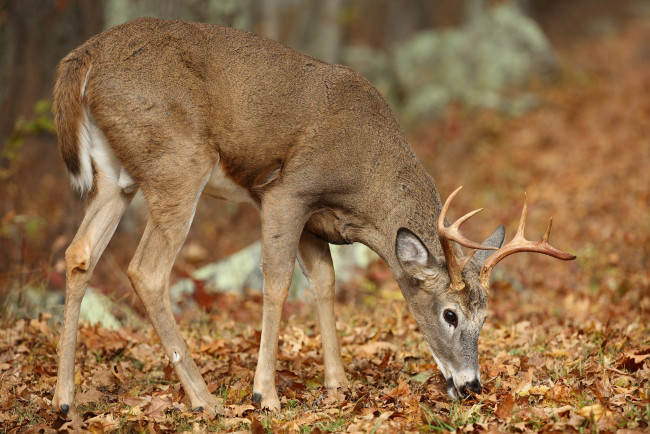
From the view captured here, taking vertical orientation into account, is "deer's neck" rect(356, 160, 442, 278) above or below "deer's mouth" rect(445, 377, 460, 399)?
above

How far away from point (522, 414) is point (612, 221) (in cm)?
689

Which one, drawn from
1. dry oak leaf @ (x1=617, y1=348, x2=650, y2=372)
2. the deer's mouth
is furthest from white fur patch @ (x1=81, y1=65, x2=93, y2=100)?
dry oak leaf @ (x1=617, y1=348, x2=650, y2=372)

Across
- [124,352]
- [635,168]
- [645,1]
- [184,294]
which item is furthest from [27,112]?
[645,1]

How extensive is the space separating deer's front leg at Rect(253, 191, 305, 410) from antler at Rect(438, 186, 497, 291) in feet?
3.25

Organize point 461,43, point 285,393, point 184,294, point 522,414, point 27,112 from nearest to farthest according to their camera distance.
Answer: point 522,414
point 285,393
point 184,294
point 27,112
point 461,43

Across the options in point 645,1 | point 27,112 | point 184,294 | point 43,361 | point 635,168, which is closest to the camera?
point 43,361

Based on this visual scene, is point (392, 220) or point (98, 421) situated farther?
point (392, 220)

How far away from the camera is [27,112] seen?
11188 mm

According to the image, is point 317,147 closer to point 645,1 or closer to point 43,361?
point 43,361

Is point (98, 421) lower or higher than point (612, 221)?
higher

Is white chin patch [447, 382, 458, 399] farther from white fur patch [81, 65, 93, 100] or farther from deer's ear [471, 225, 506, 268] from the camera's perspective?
white fur patch [81, 65, 93, 100]

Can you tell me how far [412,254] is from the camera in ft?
16.2

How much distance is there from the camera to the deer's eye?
5.06 meters

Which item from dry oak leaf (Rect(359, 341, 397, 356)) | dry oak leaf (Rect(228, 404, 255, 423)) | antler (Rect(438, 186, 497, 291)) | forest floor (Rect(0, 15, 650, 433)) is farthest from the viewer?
dry oak leaf (Rect(359, 341, 397, 356))
